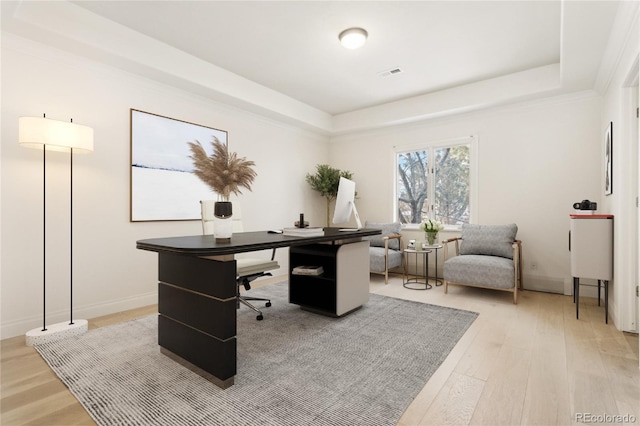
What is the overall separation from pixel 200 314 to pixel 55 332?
156 centimetres

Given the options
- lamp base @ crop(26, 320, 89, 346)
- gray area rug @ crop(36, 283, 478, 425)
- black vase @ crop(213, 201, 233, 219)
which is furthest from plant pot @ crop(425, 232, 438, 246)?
lamp base @ crop(26, 320, 89, 346)

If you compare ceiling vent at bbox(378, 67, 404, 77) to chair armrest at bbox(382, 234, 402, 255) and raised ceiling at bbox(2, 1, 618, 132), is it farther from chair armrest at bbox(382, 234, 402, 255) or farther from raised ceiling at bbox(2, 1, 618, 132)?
chair armrest at bbox(382, 234, 402, 255)

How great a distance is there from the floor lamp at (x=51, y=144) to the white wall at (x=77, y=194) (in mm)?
99

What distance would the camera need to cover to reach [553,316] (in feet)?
10.3

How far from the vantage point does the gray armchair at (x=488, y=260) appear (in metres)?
3.59

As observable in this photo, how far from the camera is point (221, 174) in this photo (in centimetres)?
213

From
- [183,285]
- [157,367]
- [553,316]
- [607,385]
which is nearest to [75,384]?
[157,367]

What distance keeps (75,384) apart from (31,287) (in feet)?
4.75

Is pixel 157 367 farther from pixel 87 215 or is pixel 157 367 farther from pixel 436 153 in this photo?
pixel 436 153

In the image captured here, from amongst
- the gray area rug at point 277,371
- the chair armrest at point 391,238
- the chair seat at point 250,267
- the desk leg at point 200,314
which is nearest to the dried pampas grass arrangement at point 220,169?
the desk leg at point 200,314

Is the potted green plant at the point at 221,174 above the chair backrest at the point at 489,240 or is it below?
above

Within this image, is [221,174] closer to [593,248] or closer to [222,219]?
[222,219]

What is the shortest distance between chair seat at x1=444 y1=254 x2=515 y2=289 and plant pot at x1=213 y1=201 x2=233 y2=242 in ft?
9.70

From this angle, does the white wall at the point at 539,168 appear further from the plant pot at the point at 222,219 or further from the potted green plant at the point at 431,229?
the plant pot at the point at 222,219
